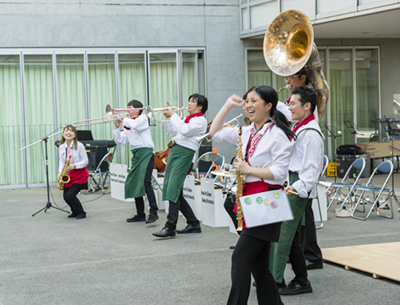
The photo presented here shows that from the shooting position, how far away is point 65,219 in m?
8.75

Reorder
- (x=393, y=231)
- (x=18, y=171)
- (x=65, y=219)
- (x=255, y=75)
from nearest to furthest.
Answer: (x=393, y=231), (x=65, y=219), (x=18, y=171), (x=255, y=75)

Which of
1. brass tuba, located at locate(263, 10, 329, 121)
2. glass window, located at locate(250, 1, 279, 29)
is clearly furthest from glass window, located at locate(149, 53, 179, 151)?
brass tuba, located at locate(263, 10, 329, 121)

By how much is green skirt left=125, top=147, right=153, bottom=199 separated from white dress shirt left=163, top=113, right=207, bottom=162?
1365 mm

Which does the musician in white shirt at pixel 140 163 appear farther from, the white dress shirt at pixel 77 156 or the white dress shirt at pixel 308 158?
the white dress shirt at pixel 308 158

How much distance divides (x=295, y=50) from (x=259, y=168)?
240 cm

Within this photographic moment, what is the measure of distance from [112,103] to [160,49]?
1.88 metres

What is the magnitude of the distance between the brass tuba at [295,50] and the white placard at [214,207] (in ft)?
8.05

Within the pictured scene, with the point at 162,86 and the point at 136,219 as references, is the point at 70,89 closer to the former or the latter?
the point at 162,86

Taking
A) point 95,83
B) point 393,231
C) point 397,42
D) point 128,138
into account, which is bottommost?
point 393,231

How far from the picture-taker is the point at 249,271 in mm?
3523

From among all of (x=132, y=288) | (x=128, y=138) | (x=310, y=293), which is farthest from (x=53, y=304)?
(x=128, y=138)

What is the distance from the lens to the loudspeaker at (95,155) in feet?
39.5

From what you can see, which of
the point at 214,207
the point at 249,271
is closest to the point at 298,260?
the point at 249,271

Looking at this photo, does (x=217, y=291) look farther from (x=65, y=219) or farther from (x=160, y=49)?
(x=160, y=49)
